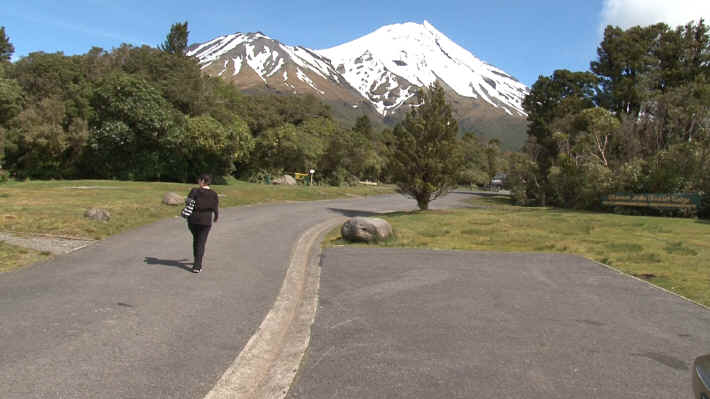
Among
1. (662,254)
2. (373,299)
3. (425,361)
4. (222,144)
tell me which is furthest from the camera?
(222,144)

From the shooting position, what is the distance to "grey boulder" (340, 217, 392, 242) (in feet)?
40.8

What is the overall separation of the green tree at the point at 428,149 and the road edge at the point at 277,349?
50.8 ft

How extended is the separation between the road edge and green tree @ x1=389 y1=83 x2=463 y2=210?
15.5 meters

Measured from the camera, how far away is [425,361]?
442cm

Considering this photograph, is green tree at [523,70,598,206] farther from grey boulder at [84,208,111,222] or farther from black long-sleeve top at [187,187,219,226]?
black long-sleeve top at [187,187,219,226]

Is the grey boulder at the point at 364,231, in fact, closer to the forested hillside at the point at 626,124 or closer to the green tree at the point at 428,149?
the green tree at the point at 428,149

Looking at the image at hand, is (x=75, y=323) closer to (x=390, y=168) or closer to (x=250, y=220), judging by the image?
(x=250, y=220)

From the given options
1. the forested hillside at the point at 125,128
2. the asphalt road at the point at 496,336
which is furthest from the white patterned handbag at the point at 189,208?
the forested hillside at the point at 125,128

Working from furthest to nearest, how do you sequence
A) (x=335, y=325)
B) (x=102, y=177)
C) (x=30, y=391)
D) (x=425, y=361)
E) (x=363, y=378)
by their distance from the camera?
(x=102, y=177) → (x=335, y=325) → (x=425, y=361) → (x=363, y=378) → (x=30, y=391)

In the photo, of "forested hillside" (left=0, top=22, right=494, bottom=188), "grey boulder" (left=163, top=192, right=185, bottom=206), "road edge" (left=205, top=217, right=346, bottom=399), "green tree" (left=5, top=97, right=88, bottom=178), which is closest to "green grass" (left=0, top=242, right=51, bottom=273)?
"road edge" (left=205, top=217, right=346, bottom=399)

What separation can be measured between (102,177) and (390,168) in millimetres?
29714

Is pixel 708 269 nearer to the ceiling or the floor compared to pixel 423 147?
nearer to the floor

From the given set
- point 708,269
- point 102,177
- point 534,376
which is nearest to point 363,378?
point 534,376

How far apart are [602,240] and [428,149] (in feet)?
34.0
